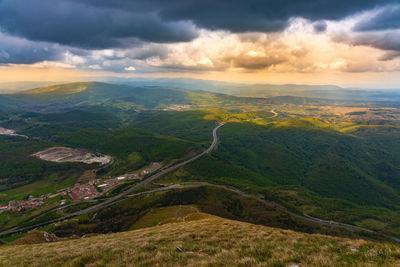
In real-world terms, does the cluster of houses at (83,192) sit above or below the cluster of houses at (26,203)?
above

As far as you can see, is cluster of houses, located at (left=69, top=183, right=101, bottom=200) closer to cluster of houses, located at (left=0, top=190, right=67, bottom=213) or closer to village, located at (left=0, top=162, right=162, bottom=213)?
village, located at (left=0, top=162, right=162, bottom=213)

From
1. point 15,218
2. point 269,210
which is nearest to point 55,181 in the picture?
point 15,218

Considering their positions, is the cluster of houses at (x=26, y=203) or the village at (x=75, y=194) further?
the village at (x=75, y=194)

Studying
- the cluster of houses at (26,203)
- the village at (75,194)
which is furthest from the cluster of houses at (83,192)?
the cluster of houses at (26,203)

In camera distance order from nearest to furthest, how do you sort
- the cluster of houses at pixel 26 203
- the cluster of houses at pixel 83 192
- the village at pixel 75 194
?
the cluster of houses at pixel 26 203 → the village at pixel 75 194 → the cluster of houses at pixel 83 192

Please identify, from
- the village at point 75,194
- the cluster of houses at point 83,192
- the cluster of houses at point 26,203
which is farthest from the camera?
the cluster of houses at point 83,192

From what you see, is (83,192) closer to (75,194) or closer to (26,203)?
(75,194)

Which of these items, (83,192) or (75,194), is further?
(83,192)

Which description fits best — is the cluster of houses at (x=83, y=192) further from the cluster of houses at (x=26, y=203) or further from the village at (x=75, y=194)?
the cluster of houses at (x=26, y=203)

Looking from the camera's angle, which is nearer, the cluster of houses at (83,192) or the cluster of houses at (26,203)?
the cluster of houses at (26,203)

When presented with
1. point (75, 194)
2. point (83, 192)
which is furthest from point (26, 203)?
point (83, 192)

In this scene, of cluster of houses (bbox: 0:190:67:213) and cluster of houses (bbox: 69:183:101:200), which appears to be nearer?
cluster of houses (bbox: 0:190:67:213)

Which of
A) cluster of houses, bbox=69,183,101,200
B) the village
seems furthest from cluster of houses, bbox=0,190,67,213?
cluster of houses, bbox=69,183,101,200

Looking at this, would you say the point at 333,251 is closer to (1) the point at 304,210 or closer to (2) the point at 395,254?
(2) the point at 395,254
